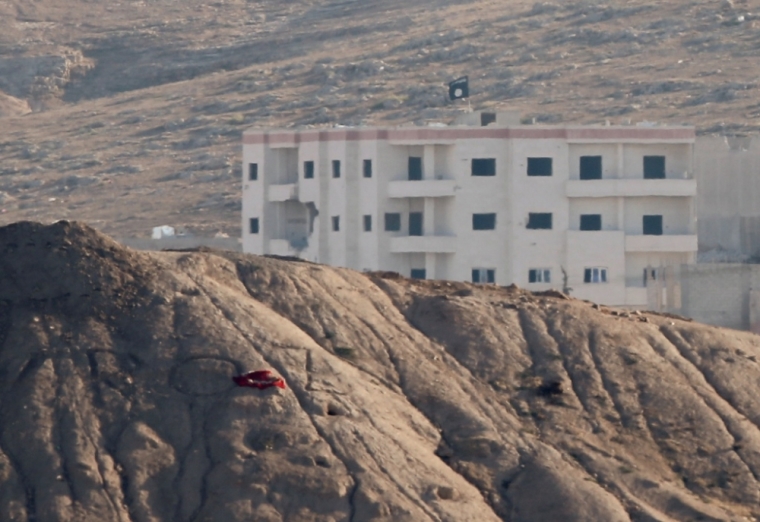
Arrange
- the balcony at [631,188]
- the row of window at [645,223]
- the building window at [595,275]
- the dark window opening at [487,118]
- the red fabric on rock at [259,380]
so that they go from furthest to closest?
the dark window opening at [487,118]
the row of window at [645,223]
the balcony at [631,188]
the building window at [595,275]
the red fabric on rock at [259,380]

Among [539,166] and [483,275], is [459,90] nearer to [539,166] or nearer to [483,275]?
[539,166]

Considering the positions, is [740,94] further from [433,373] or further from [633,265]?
[433,373]

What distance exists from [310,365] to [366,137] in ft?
94.6

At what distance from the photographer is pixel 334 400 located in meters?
21.8

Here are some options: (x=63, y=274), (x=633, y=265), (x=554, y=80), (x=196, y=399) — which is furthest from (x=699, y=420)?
(x=554, y=80)

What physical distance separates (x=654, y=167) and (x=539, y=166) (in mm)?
3123

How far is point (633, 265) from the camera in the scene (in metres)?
49.3

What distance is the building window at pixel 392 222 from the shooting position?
50.6 meters

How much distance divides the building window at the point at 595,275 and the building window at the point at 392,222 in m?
5.39

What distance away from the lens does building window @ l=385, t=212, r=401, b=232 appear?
166 ft

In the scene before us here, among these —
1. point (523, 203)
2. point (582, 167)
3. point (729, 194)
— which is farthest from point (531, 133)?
point (729, 194)

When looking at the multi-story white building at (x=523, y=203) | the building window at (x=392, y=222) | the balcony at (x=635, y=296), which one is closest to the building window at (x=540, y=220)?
the multi-story white building at (x=523, y=203)

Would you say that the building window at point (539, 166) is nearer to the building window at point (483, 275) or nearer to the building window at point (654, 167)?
the building window at point (654, 167)

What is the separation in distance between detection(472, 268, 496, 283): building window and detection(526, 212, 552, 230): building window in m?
1.60
